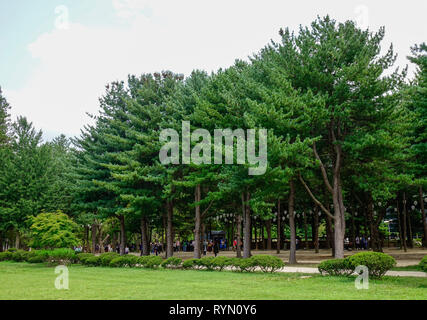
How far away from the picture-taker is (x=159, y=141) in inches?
1170

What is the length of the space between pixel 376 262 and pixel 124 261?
50.8ft

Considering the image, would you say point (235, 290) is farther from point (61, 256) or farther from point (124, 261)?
point (61, 256)

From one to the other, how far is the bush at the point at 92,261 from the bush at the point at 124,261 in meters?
1.69

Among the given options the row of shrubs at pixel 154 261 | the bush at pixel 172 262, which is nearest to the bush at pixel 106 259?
the row of shrubs at pixel 154 261

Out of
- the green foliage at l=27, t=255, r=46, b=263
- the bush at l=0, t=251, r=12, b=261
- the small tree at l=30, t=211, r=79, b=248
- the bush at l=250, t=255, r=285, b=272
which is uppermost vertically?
the small tree at l=30, t=211, r=79, b=248

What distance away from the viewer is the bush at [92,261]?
26.5m

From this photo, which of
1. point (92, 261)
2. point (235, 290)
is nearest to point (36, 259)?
point (92, 261)

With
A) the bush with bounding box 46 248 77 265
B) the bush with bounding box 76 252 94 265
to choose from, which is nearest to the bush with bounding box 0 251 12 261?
the bush with bounding box 46 248 77 265

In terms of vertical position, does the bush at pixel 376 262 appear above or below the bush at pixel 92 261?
above

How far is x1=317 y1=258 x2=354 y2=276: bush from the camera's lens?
16.0m

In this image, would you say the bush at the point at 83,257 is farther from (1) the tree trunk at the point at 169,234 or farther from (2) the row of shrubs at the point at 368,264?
(2) the row of shrubs at the point at 368,264

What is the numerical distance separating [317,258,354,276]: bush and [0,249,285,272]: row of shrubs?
9.75 ft

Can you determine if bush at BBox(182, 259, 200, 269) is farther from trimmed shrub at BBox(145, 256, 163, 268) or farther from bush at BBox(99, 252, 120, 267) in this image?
bush at BBox(99, 252, 120, 267)
